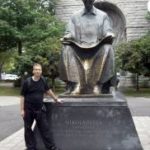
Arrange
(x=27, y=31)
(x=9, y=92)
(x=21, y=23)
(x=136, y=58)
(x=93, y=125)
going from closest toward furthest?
(x=93, y=125), (x=136, y=58), (x=9, y=92), (x=27, y=31), (x=21, y=23)

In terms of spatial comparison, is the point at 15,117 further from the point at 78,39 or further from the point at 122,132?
the point at 122,132

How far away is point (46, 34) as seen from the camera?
36.9 m

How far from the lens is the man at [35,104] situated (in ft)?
31.5

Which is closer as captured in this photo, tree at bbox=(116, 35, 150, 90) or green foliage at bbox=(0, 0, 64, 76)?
tree at bbox=(116, 35, 150, 90)

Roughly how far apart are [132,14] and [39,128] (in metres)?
34.4

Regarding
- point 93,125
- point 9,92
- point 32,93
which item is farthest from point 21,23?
point 32,93

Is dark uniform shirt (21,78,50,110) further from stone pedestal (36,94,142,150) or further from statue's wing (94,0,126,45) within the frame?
statue's wing (94,0,126,45)

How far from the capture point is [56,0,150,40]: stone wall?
4312 centimetres

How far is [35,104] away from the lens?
31.6ft

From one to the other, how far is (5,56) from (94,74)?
45.7m

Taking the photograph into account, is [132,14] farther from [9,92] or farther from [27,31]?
[9,92]

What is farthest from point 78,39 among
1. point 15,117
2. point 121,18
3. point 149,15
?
point 121,18

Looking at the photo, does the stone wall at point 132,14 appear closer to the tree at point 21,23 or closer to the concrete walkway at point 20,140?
the tree at point 21,23

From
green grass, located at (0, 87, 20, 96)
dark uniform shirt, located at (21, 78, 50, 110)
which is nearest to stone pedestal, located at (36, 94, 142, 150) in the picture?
dark uniform shirt, located at (21, 78, 50, 110)
